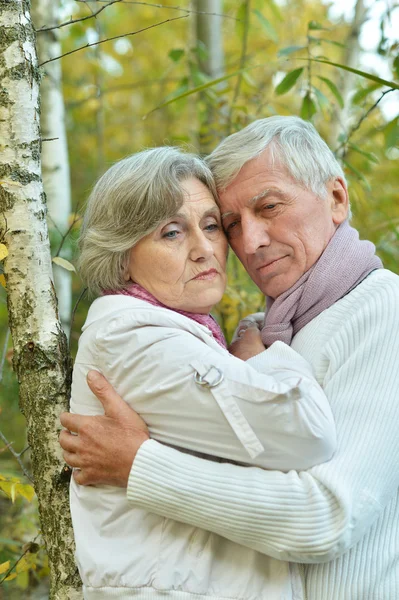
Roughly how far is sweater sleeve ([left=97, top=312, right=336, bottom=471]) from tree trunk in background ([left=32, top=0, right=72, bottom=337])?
5.60 feet

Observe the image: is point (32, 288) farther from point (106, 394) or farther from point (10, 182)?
point (106, 394)

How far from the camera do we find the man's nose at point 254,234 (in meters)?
2.30

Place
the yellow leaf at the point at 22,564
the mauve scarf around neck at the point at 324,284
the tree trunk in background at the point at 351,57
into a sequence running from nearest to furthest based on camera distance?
1. the mauve scarf around neck at the point at 324,284
2. the yellow leaf at the point at 22,564
3. the tree trunk in background at the point at 351,57

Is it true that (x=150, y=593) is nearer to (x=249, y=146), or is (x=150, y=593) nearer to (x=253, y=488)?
(x=253, y=488)

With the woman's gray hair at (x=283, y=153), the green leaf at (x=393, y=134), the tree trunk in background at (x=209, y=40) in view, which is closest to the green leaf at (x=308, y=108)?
the green leaf at (x=393, y=134)

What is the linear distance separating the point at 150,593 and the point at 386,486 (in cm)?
67

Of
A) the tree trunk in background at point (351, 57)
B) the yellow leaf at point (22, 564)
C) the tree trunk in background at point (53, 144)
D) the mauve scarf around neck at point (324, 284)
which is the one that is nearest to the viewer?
the mauve scarf around neck at point (324, 284)

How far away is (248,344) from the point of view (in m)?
2.30

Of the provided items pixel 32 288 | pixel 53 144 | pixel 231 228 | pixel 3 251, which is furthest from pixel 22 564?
pixel 53 144

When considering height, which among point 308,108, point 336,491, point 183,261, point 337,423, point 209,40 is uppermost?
Result: point 209,40

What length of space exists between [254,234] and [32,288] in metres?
0.77

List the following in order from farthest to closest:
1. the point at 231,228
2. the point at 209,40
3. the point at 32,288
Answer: the point at 209,40 < the point at 231,228 < the point at 32,288

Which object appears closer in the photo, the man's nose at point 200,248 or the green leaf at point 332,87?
the man's nose at point 200,248

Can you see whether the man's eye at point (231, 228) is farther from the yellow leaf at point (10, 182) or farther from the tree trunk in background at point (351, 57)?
the tree trunk in background at point (351, 57)
